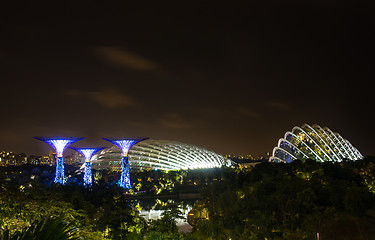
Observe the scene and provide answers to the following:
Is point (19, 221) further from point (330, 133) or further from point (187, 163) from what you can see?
point (187, 163)

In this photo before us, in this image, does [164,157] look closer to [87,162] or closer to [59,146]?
[87,162]

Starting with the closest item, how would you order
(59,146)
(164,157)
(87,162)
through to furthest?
(59,146) → (87,162) → (164,157)

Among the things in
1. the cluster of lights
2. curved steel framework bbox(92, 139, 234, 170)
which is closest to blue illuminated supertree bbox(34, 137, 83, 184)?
the cluster of lights

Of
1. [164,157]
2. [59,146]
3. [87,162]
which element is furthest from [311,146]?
[164,157]

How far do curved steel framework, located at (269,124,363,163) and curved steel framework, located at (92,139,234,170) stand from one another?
4603cm

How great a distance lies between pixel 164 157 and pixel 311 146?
5716cm

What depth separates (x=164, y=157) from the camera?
12388 cm

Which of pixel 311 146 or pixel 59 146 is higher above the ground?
pixel 311 146

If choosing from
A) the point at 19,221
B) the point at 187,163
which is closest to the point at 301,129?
the point at 187,163

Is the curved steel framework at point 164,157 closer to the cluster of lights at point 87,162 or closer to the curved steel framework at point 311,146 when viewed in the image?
the cluster of lights at point 87,162

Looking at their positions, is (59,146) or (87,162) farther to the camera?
(87,162)

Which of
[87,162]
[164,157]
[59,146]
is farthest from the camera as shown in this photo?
[164,157]

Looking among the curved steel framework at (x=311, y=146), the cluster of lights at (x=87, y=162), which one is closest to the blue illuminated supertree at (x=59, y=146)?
the cluster of lights at (x=87, y=162)


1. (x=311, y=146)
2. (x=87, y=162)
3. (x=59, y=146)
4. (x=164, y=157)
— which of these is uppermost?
(x=164, y=157)
